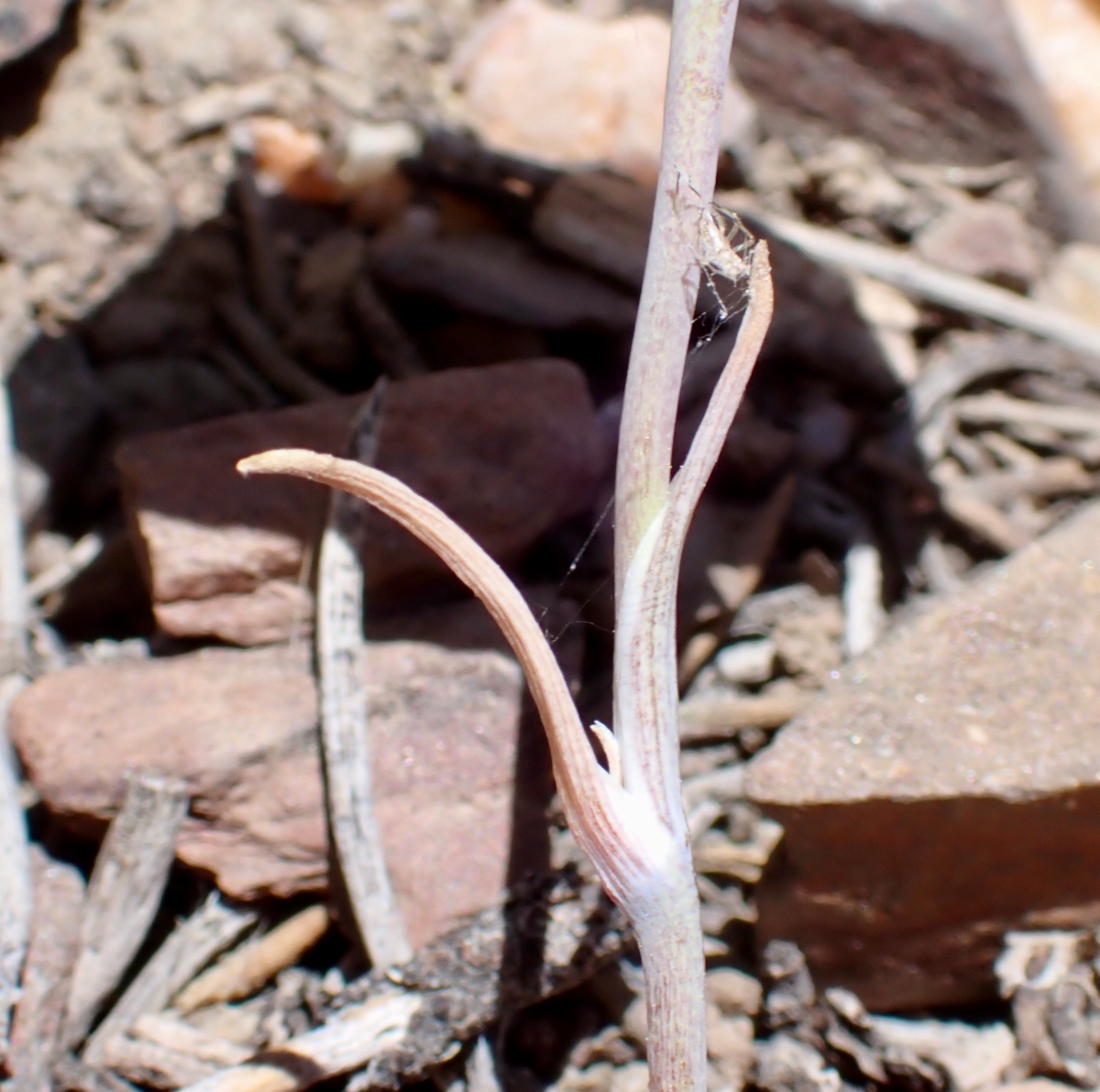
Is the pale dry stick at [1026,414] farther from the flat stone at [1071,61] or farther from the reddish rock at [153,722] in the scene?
the reddish rock at [153,722]

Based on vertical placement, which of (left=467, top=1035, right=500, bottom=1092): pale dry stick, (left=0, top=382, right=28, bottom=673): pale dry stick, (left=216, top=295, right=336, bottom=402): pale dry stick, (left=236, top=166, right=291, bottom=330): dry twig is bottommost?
(left=467, top=1035, right=500, bottom=1092): pale dry stick

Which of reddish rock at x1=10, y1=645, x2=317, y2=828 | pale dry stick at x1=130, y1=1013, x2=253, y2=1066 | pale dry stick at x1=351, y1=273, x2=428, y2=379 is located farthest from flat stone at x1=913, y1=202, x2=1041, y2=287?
pale dry stick at x1=130, y1=1013, x2=253, y2=1066

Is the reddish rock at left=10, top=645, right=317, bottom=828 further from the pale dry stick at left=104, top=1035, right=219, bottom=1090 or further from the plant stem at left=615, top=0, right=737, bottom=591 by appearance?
the plant stem at left=615, top=0, right=737, bottom=591

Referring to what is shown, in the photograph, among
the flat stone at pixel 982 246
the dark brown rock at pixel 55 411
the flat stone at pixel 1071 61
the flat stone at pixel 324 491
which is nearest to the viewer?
the flat stone at pixel 324 491

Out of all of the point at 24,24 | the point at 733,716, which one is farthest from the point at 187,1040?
the point at 24,24

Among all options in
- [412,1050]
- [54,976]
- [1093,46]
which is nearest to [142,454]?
[54,976]

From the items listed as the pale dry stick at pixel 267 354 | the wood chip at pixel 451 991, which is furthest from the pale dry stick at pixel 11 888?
the pale dry stick at pixel 267 354
